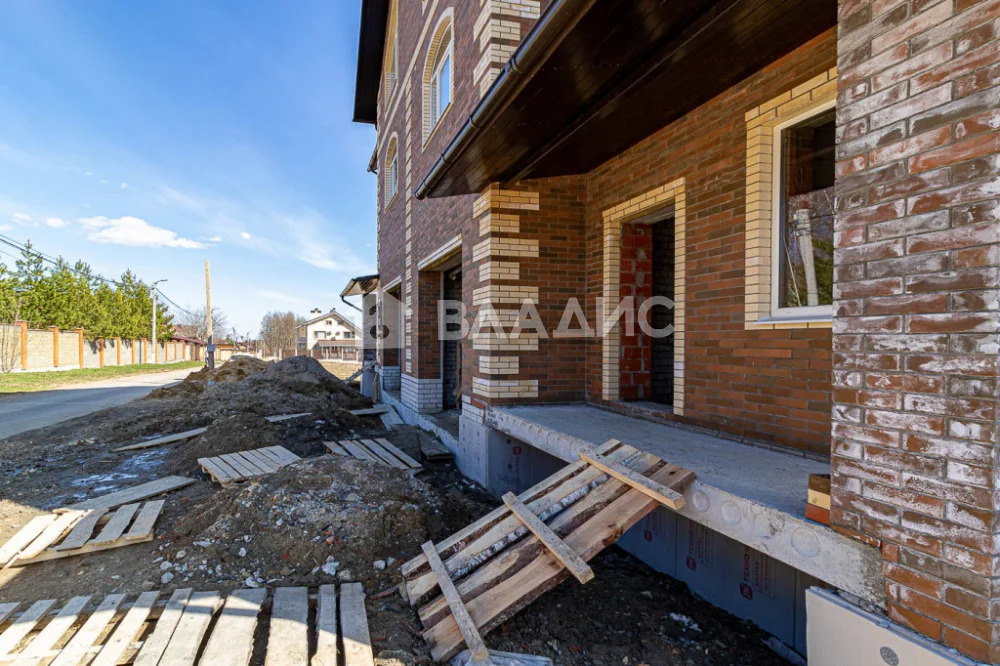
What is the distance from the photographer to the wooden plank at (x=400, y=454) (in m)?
5.78

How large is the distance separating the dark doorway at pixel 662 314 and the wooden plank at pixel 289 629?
3654 millimetres

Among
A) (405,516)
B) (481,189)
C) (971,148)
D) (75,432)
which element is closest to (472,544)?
(405,516)

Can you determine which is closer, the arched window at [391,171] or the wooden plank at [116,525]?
the wooden plank at [116,525]

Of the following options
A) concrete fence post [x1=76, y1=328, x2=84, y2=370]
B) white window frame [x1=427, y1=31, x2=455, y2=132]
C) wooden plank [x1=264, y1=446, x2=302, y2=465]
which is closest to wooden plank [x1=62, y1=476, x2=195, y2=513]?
wooden plank [x1=264, y1=446, x2=302, y2=465]

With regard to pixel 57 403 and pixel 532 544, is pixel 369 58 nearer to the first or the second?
pixel 57 403

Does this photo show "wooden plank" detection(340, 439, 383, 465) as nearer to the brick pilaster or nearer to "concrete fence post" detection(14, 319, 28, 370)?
the brick pilaster

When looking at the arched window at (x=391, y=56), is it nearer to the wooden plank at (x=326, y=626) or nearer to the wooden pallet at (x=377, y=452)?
the wooden pallet at (x=377, y=452)

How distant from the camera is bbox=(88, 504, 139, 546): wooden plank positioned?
12.3ft

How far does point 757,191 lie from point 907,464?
2.16 meters

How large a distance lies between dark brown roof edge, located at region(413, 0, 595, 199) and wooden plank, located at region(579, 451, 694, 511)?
8.12ft

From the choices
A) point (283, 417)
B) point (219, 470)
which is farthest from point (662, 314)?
point (283, 417)

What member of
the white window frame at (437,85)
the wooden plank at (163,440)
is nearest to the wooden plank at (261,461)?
the wooden plank at (163,440)

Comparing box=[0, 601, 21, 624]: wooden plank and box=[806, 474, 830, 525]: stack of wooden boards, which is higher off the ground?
box=[806, 474, 830, 525]: stack of wooden boards

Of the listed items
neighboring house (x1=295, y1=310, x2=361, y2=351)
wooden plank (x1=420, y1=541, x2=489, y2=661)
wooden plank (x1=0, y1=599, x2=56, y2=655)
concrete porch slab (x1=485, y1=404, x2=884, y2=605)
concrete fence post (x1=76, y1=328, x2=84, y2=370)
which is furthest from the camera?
neighboring house (x1=295, y1=310, x2=361, y2=351)
